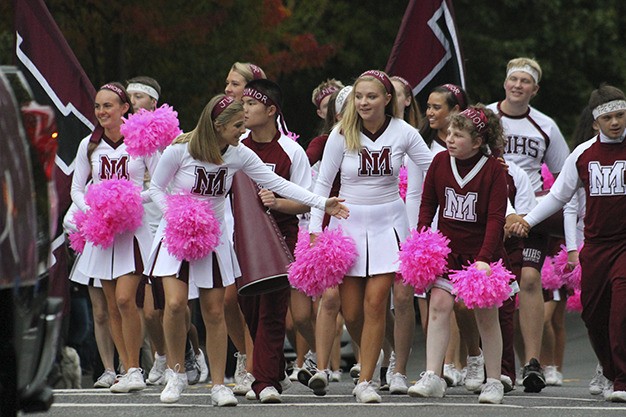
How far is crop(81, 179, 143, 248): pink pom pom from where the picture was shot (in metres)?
12.1

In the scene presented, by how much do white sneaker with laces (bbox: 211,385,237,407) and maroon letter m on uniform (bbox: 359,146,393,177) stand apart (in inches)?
69.5

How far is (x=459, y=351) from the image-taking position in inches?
512

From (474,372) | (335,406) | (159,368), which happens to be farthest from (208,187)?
(159,368)

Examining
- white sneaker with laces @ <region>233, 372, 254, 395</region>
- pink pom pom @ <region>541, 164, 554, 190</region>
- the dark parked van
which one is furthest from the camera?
pink pom pom @ <region>541, 164, 554, 190</region>

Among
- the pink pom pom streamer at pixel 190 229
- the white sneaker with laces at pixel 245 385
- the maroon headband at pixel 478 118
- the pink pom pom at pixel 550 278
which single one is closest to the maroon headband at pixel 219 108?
the pink pom pom streamer at pixel 190 229

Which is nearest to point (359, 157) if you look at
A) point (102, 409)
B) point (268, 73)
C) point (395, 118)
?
point (395, 118)

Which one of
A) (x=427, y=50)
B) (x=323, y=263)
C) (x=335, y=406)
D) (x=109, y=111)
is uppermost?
(x=427, y=50)

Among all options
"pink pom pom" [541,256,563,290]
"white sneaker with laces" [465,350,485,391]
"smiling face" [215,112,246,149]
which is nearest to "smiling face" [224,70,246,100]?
"smiling face" [215,112,246,149]

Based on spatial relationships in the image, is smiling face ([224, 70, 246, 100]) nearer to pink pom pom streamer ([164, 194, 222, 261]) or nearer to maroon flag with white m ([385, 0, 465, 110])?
maroon flag with white m ([385, 0, 465, 110])

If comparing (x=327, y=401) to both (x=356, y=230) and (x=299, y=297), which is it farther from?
(x=299, y=297)

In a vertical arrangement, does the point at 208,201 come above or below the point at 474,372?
above

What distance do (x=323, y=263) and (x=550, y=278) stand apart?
3794mm

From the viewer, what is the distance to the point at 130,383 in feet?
38.4

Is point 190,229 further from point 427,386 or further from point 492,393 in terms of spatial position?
point 492,393
